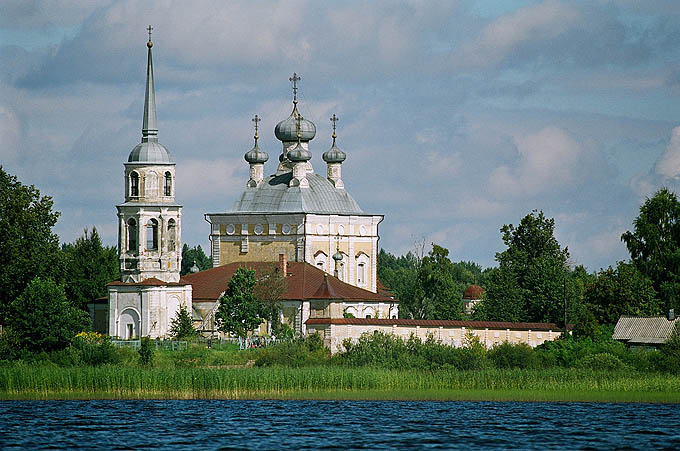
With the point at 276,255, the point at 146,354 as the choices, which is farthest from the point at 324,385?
the point at 276,255

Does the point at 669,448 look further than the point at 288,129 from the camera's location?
No

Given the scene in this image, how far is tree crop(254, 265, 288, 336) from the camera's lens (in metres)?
78.9

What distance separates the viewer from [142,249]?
3095 inches

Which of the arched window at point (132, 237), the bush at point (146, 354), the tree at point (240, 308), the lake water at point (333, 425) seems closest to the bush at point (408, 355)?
the lake water at point (333, 425)

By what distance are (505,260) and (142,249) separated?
19.2 m

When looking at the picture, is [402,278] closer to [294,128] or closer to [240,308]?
[294,128]

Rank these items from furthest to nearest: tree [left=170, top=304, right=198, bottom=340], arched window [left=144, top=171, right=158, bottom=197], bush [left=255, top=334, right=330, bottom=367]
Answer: arched window [left=144, top=171, right=158, bottom=197] → tree [left=170, top=304, right=198, bottom=340] → bush [left=255, top=334, right=330, bottom=367]

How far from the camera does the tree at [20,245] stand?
7838 cm

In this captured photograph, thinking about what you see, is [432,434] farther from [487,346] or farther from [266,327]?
[266,327]

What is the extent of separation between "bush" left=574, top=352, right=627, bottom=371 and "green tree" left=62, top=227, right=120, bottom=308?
93.0 ft

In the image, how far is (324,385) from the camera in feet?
200

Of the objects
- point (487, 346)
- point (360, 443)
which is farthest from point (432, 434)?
point (487, 346)

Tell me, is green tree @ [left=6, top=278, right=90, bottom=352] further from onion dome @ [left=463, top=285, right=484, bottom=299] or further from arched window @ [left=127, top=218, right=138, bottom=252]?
onion dome @ [left=463, top=285, right=484, bottom=299]

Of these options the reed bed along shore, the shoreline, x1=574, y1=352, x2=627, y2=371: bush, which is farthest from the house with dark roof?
the shoreline
